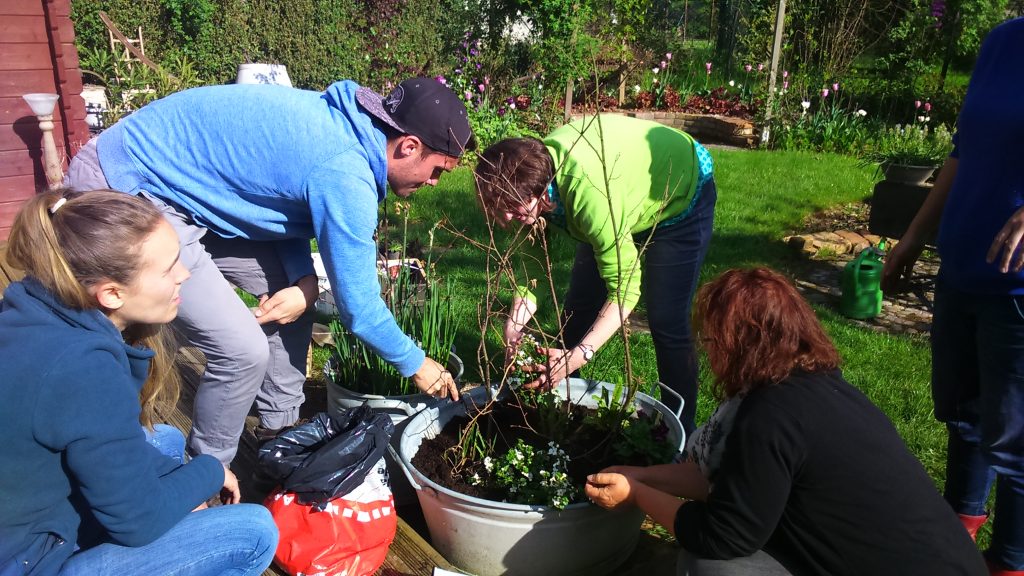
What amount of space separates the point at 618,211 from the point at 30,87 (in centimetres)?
512

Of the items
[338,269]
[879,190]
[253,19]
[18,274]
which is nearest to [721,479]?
[338,269]

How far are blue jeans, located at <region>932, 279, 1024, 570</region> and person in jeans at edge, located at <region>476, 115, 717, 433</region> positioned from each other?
78 cm

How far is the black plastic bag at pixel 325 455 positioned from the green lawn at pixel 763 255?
33.3 inches

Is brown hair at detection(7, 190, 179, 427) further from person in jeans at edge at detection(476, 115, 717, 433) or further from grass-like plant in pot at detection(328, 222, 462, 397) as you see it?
grass-like plant in pot at detection(328, 222, 462, 397)

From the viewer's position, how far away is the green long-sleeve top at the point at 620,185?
240cm

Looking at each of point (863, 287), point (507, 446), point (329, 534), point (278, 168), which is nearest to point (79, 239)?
point (278, 168)

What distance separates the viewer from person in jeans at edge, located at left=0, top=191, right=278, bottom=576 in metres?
1.47

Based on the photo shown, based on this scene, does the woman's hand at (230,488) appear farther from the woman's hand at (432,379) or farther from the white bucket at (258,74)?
the white bucket at (258,74)

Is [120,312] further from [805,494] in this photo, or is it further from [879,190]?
[879,190]

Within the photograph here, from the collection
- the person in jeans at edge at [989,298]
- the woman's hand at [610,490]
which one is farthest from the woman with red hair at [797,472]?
the person in jeans at edge at [989,298]

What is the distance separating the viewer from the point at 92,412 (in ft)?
4.86

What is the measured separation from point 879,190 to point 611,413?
3.68 metres

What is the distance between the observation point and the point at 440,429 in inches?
103

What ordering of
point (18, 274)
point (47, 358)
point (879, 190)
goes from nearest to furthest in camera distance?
point (47, 358) → point (18, 274) → point (879, 190)
